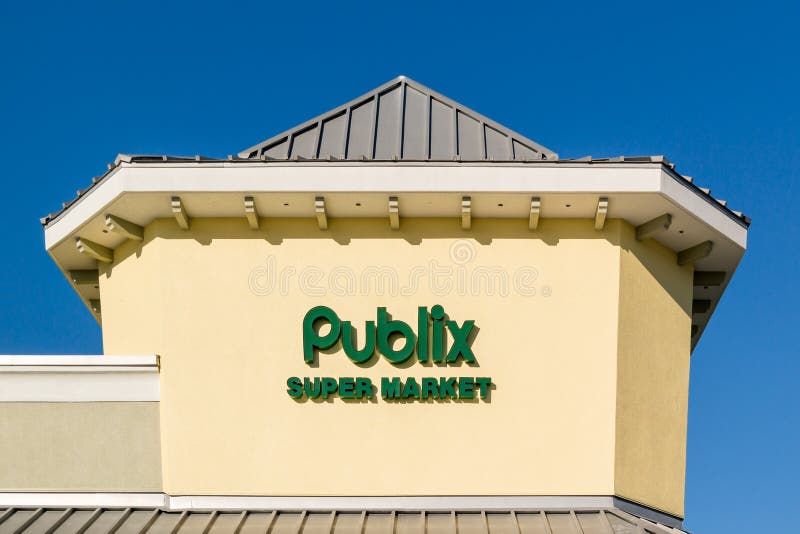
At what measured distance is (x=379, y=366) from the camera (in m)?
15.6

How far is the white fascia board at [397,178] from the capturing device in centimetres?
1510

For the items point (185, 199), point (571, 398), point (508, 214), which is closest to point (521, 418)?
point (571, 398)

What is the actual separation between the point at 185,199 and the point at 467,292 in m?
4.96

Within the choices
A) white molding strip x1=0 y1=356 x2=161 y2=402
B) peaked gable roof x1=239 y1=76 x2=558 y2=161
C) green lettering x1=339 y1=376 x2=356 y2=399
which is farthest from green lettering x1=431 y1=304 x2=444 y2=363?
white molding strip x1=0 y1=356 x2=161 y2=402

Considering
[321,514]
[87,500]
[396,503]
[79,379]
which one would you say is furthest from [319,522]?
[79,379]

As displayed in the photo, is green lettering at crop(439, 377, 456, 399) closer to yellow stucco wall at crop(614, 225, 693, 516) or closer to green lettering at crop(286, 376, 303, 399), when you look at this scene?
green lettering at crop(286, 376, 303, 399)

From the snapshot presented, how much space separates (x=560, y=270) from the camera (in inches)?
621

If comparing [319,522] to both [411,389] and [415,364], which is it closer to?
[411,389]

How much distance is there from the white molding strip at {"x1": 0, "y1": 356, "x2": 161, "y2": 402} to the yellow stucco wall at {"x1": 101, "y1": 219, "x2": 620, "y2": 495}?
0.39 metres

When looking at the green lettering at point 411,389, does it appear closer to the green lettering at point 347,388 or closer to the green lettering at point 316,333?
the green lettering at point 347,388

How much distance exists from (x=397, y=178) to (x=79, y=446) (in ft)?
22.7

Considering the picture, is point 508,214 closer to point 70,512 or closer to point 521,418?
point 521,418

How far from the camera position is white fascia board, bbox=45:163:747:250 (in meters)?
15.1

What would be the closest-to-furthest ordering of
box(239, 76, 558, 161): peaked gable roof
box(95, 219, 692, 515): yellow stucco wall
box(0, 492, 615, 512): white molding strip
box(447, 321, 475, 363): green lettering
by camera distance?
A: box(0, 492, 615, 512): white molding strip < box(95, 219, 692, 515): yellow stucco wall < box(447, 321, 475, 363): green lettering < box(239, 76, 558, 161): peaked gable roof
